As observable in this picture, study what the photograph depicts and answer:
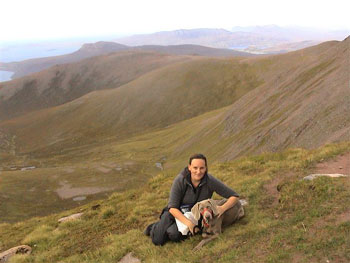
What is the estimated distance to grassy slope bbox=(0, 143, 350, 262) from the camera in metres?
7.65

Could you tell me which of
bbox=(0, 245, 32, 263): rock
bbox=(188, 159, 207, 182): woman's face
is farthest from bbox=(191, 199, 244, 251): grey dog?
bbox=(0, 245, 32, 263): rock

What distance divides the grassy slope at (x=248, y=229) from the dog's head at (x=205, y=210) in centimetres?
74

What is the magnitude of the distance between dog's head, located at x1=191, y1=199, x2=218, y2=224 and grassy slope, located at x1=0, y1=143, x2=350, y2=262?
0.74 meters

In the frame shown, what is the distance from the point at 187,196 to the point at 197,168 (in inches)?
47.1

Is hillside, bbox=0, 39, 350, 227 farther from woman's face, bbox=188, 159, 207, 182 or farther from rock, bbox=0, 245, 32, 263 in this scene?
rock, bbox=0, 245, 32, 263

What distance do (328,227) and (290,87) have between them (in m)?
47.3

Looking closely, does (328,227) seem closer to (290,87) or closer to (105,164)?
(290,87)

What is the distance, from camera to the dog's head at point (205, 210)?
8648 millimetres

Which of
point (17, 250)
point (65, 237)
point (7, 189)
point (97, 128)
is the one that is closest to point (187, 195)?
point (65, 237)

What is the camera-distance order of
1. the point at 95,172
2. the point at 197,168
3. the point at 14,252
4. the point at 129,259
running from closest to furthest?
1. the point at 197,168
2. the point at 129,259
3. the point at 14,252
4. the point at 95,172

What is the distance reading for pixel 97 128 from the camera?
128125 mm

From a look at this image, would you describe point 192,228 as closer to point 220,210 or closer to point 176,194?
point 220,210

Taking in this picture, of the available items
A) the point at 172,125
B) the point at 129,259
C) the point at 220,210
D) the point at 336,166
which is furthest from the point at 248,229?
the point at 172,125

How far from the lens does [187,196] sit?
31.0 ft
